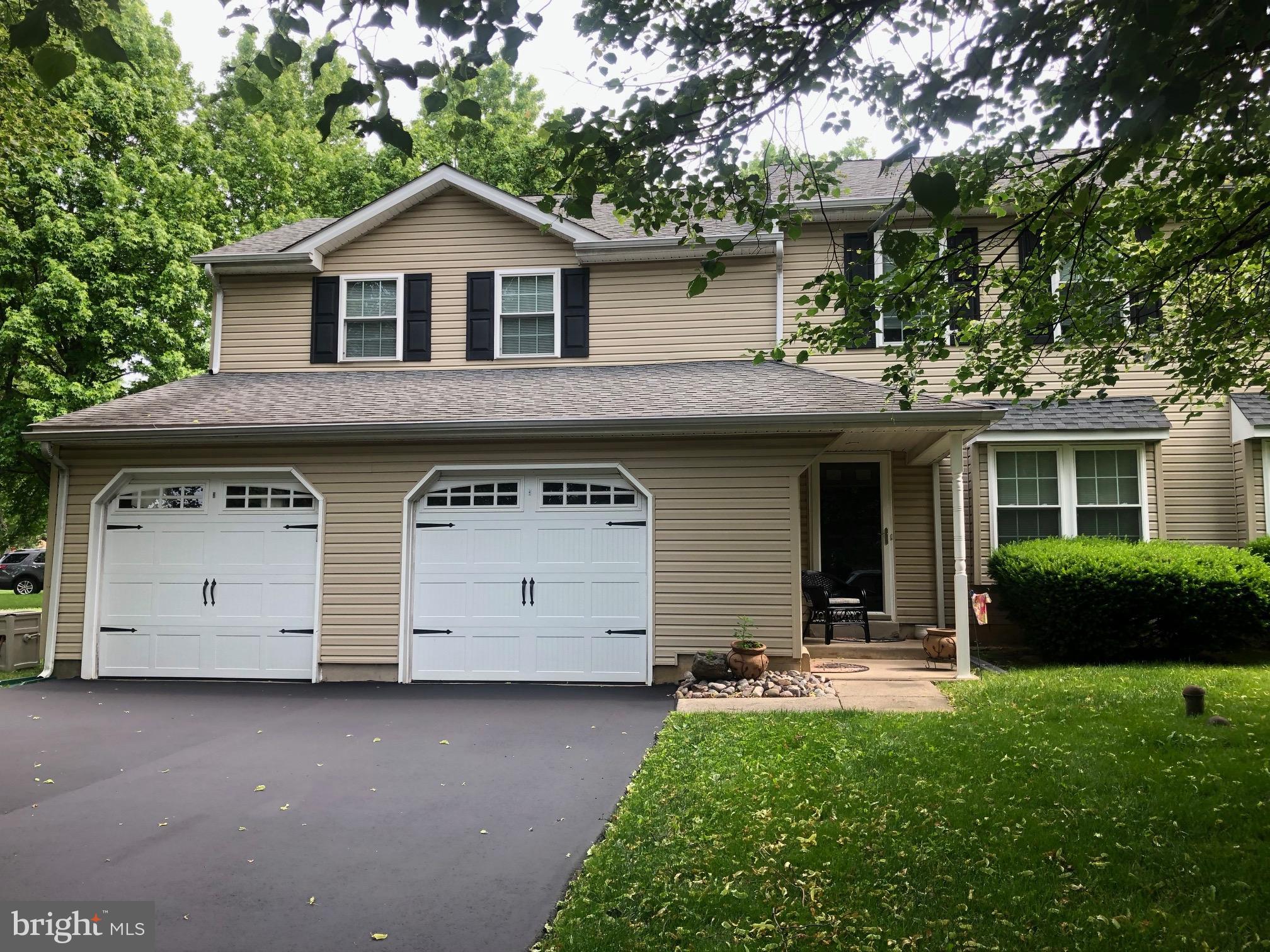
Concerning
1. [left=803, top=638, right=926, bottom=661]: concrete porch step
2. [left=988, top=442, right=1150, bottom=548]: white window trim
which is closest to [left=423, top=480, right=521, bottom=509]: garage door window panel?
[left=803, top=638, right=926, bottom=661]: concrete porch step

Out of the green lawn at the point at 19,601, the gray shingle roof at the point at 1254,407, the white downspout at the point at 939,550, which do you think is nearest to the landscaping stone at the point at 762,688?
the white downspout at the point at 939,550

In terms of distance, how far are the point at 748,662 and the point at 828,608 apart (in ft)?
7.24

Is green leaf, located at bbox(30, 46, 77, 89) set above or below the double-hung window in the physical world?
below

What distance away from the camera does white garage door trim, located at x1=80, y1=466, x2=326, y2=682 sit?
965cm

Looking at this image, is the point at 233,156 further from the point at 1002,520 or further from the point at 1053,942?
the point at 1053,942

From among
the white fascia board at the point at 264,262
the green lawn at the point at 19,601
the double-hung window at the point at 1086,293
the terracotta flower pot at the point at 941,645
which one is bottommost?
the green lawn at the point at 19,601

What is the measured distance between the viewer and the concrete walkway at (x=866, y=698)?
7281 mm

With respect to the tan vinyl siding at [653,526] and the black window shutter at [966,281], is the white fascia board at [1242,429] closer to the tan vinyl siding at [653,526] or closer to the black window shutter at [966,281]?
the black window shutter at [966,281]

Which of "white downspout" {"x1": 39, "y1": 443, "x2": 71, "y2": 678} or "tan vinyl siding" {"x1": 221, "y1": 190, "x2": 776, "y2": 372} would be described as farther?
"tan vinyl siding" {"x1": 221, "y1": 190, "x2": 776, "y2": 372}

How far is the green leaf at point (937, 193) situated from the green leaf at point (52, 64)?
2.92 m

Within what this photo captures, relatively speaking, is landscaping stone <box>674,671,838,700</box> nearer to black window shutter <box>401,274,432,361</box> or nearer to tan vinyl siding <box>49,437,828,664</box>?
Answer: tan vinyl siding <box>49,437,828,664</box>

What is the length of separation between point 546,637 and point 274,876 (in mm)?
→ 5274

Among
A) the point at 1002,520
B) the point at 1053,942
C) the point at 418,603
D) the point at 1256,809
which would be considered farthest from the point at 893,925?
the point at 1002,520

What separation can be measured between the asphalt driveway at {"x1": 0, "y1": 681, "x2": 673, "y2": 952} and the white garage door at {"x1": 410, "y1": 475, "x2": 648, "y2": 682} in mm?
687
